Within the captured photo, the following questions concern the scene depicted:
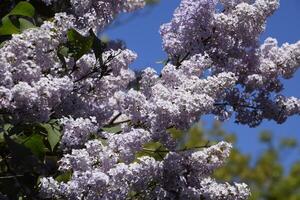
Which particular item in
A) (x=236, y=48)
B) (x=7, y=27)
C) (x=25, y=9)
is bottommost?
(x=7, y=27)

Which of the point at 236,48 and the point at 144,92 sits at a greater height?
the point at 236,48

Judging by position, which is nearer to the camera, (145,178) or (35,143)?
(145,178)

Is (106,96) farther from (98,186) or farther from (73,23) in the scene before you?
(98,186)

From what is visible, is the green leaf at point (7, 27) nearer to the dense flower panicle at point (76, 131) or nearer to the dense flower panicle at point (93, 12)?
the dense flower panicle at point (93, 12)

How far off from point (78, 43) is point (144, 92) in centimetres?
41

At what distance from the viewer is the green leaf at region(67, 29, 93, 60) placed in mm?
A: 2801

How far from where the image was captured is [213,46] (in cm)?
322

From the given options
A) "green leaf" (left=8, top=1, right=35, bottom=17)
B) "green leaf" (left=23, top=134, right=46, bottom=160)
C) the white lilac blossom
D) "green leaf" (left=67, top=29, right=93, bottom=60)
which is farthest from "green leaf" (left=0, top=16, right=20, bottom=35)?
the white lilac blossom

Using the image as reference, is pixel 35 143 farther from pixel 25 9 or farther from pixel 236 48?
pixel 236 48

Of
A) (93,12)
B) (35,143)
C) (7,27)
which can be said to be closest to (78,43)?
(93,12)

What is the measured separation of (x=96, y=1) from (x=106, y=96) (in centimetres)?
46

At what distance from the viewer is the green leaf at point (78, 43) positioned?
280 centimetres

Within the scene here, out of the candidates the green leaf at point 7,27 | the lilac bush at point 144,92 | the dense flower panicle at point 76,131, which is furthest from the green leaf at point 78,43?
the dense flower panicle at point 76,131

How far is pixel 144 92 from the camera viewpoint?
9.82ft
